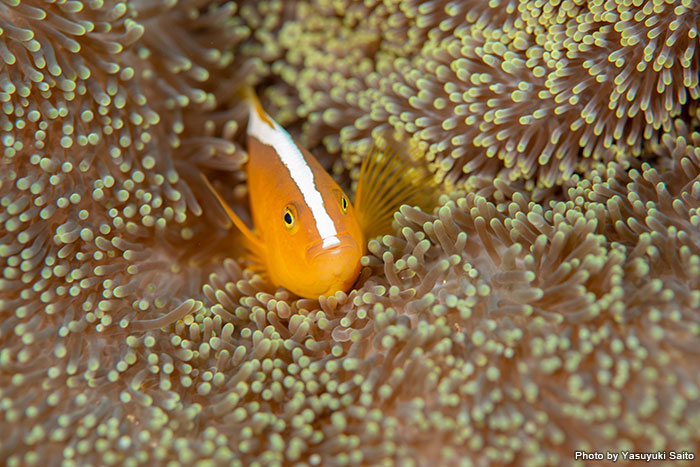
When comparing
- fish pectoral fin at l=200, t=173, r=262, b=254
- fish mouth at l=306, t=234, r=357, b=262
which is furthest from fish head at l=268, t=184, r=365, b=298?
fish pectoral fin at l=200, t=173, r=262, b=254

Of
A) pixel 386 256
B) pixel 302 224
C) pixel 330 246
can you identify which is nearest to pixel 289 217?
pixel 302 224

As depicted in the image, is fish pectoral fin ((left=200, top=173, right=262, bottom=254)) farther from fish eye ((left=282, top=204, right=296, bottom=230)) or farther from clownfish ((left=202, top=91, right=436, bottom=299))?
fish eye ((left=282, top=204, right=296, bottom=230))

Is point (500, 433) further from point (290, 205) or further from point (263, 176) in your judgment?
point (263, 176)

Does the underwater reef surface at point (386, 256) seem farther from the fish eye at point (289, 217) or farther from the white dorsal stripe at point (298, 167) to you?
the fish eye at point (289, 217)

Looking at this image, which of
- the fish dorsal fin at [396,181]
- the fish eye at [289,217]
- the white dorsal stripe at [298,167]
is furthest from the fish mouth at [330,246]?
the fish dorsal fin at [396,181]

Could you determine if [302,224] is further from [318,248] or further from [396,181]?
[396,181]

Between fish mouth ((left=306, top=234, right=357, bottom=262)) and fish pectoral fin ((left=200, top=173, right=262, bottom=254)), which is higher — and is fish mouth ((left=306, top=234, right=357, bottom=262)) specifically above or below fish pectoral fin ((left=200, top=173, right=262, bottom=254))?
above
